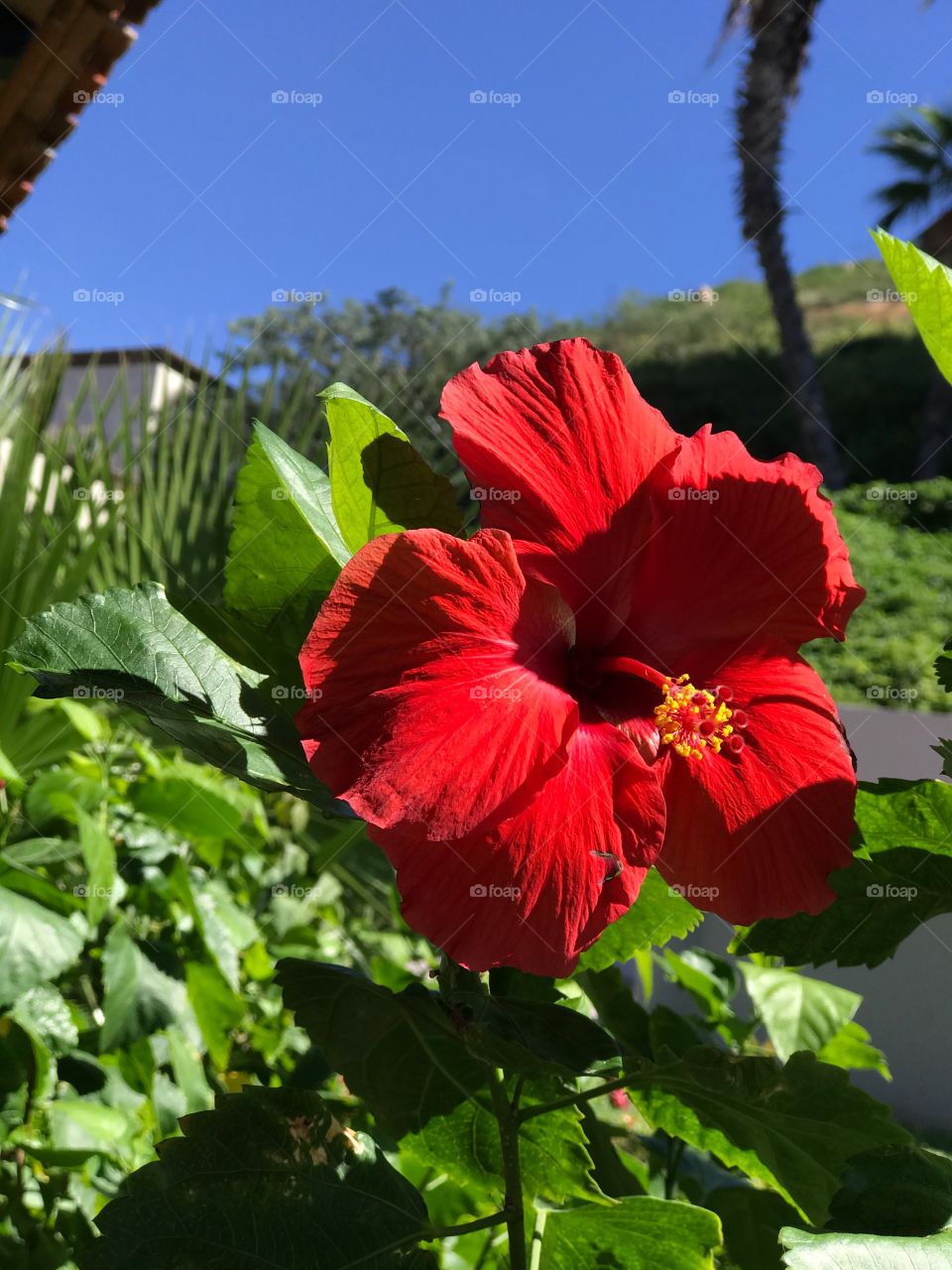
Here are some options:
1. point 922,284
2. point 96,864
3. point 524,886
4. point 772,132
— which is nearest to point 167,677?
point 524,886

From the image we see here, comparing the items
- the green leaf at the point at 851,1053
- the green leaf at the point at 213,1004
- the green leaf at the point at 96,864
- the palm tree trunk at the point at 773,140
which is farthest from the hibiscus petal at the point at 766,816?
the palm tree trunk at the point at 773,140

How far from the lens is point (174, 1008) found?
1.42 meters

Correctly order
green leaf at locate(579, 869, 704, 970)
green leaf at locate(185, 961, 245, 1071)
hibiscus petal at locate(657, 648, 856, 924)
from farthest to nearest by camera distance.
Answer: green leaf at locate(185, 961, 245, 1071) → green leaf at locate(579, 869, 704, 970) → hibiscus petal at locate(657, 648, 856, 924)

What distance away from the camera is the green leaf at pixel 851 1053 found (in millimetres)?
1351

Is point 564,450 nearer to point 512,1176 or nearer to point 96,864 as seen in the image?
point 512,1176

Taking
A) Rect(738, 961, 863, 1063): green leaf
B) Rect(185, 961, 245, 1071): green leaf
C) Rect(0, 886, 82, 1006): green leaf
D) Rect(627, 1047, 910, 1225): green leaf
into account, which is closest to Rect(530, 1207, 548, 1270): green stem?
Rect(627, 1047, 910, 1225): green leaf

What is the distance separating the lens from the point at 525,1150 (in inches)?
28.2

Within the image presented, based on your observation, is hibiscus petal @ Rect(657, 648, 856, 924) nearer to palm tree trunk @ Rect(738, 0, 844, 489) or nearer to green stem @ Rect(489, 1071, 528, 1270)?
green stem @ Rect(489, 1071, 528, 1270)

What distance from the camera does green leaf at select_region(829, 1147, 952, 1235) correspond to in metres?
0.51

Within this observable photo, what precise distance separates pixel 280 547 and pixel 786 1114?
0.43 metres

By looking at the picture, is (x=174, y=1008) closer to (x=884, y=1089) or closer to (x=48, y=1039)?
(x=48, y=1039)

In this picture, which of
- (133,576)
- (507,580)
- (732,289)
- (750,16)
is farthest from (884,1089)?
(732,289)

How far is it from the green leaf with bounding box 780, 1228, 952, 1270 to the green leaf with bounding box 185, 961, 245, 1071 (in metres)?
1.22

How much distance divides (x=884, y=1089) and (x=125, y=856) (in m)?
4.81
